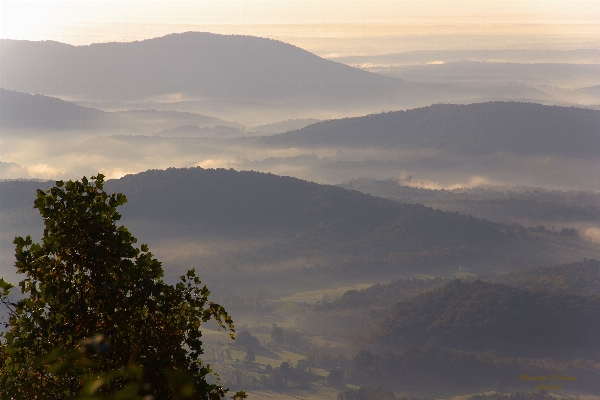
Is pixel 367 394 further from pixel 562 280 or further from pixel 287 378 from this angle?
pixel 562 280

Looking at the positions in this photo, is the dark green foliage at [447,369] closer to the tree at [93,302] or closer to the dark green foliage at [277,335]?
the dark green foliage at [277,335]

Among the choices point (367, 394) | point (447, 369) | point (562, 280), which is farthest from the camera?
point (562, 280)

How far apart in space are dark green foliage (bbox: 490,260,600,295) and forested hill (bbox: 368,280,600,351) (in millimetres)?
21308

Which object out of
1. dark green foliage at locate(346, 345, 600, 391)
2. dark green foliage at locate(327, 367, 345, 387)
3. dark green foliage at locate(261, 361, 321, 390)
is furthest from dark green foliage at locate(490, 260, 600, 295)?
dark green foliage at locate(261, 361, 321, 390)

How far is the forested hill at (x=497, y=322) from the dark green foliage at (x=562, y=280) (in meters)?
21.3

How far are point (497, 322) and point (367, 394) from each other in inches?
1809

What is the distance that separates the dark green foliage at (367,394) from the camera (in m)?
121

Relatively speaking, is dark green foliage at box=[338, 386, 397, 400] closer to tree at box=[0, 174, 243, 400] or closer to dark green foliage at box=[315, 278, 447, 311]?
dark green foliage at box=[315, 278, 447, 311]

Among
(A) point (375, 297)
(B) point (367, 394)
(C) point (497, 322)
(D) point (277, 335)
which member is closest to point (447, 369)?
(C) point (497, 322)

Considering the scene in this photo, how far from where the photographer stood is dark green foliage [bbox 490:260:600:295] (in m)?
183

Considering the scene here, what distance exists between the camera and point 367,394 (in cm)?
12325

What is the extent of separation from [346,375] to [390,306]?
139ft

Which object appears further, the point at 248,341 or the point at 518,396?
the point at 248,341

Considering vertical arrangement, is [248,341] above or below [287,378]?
above
